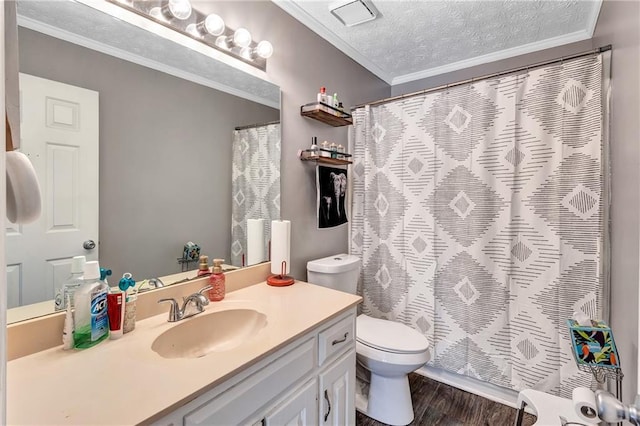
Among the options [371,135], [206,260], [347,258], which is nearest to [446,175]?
[371,135]

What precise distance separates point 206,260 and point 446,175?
1.55m

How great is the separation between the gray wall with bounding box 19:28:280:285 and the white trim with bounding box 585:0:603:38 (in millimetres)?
2100

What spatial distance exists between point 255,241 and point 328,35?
4.80ft

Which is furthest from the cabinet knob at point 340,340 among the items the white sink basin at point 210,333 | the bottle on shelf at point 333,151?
the bottle on shelf at point 333,151

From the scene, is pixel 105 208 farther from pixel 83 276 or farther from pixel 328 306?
pixel 328 306

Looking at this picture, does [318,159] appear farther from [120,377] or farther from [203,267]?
[120,377]

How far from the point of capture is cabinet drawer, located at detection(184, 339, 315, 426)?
2.49 ft

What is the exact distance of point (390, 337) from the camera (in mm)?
1661

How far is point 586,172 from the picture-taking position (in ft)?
4.95

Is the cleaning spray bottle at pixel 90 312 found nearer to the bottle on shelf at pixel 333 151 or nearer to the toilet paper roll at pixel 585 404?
the bottle on shelf at pixel 333 151

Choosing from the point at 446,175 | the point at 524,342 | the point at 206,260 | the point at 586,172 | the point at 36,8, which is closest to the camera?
the point at 36,8

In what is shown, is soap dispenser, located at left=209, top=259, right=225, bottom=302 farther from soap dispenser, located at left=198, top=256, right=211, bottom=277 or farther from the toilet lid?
the toilet lid

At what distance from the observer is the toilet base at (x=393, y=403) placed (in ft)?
5.37

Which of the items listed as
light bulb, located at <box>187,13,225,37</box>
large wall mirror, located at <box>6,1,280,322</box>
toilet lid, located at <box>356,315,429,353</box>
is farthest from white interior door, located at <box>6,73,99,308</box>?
toilet lid, located at <box>356,315,429,353</box>
